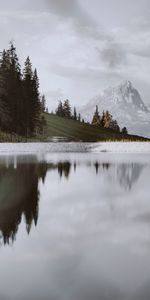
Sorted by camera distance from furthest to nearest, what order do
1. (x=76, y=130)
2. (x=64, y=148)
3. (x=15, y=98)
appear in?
(x=76, y=130)
(x=15, y=98)
(x=64, y=148)

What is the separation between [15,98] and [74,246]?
3569 inches

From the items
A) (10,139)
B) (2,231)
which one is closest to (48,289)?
(2,231)

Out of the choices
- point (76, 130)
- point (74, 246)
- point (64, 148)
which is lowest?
point (64, 148)

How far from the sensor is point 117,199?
52.0ft

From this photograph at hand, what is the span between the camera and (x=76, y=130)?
18650 cm

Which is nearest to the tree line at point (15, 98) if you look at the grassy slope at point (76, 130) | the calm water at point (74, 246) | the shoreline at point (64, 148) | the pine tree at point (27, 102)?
the pine tree at point (27, 102)

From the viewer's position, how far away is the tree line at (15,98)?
95.5 metres

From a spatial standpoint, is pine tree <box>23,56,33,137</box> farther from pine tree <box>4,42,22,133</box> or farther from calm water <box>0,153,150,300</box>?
calm water <box>0,153,150,300</box>

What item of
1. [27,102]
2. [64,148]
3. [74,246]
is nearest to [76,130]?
[27,102]

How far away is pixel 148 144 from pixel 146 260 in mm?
83991

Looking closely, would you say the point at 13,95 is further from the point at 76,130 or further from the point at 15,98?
the point at 76,130

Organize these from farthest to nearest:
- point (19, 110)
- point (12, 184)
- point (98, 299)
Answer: point (19, 110) → point (12, 184) → point (98, 299)

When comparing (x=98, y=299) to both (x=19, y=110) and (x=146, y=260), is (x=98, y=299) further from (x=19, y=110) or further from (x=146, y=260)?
(x=19, y=110)

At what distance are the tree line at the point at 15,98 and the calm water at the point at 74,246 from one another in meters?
79.4
